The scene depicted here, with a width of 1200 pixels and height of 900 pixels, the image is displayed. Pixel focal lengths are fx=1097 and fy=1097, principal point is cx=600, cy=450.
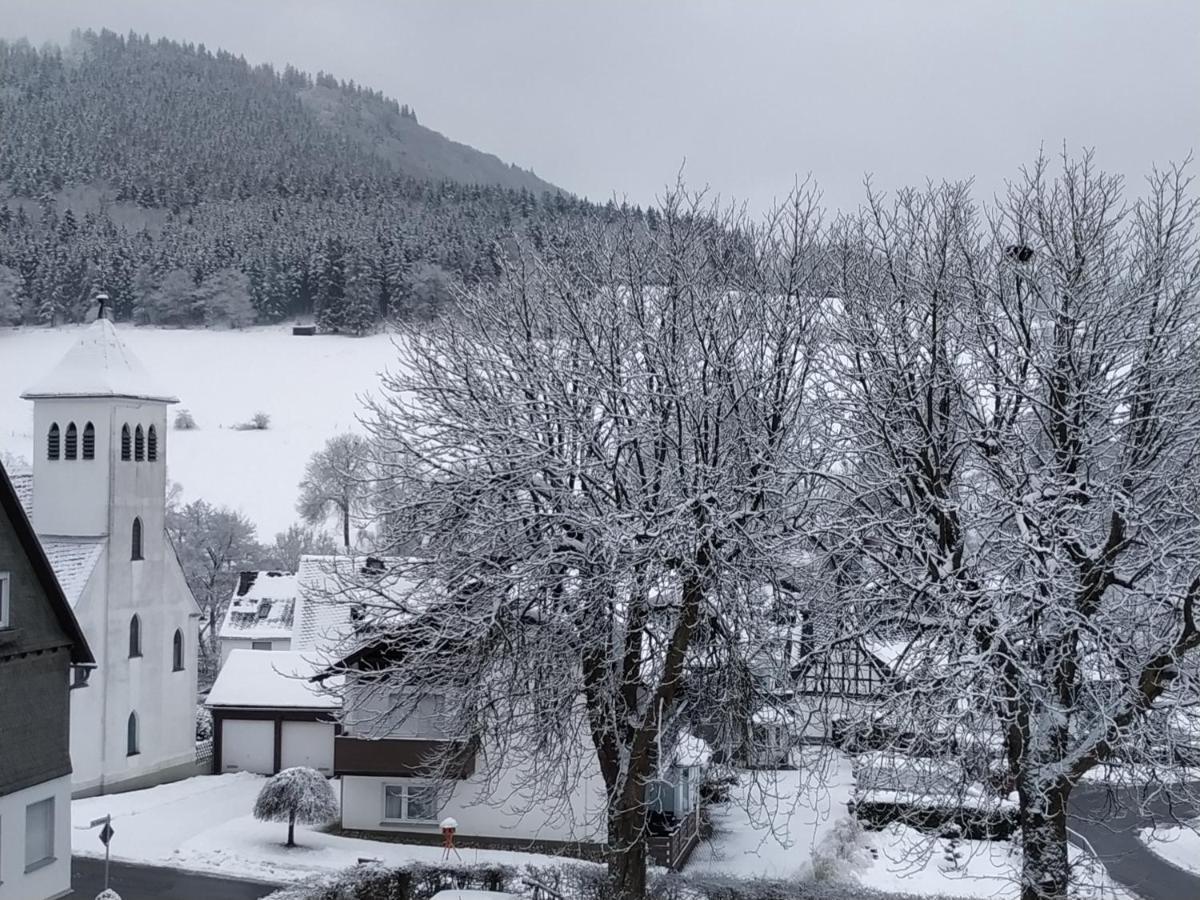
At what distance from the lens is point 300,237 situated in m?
132

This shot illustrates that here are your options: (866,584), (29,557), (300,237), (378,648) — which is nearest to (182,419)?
(300,237)

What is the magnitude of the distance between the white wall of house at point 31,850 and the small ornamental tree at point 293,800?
6976mm

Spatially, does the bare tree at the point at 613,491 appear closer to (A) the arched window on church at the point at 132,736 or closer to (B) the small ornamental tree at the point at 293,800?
(B) the small ornamental tree at the point at 293,800

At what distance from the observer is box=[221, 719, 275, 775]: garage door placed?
1308 inches

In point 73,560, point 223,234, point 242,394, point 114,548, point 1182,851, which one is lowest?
point 1182,851

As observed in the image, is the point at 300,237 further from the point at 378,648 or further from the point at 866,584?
the point at 866,584

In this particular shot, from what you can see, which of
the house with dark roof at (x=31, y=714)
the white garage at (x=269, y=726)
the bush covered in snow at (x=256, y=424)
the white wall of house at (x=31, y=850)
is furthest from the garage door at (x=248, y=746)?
the bush covered in snow at (x=256, y=424)

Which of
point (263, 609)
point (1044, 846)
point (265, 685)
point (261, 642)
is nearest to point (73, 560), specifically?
point (265, 685)

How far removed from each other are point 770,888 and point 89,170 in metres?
177

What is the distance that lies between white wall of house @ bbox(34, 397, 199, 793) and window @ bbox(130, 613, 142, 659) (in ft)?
0.38

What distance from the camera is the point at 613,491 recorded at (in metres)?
16.3

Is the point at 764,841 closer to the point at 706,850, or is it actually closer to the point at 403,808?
the point at 706,850

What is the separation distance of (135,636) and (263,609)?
10.5m

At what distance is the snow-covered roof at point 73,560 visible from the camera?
1215 inches
